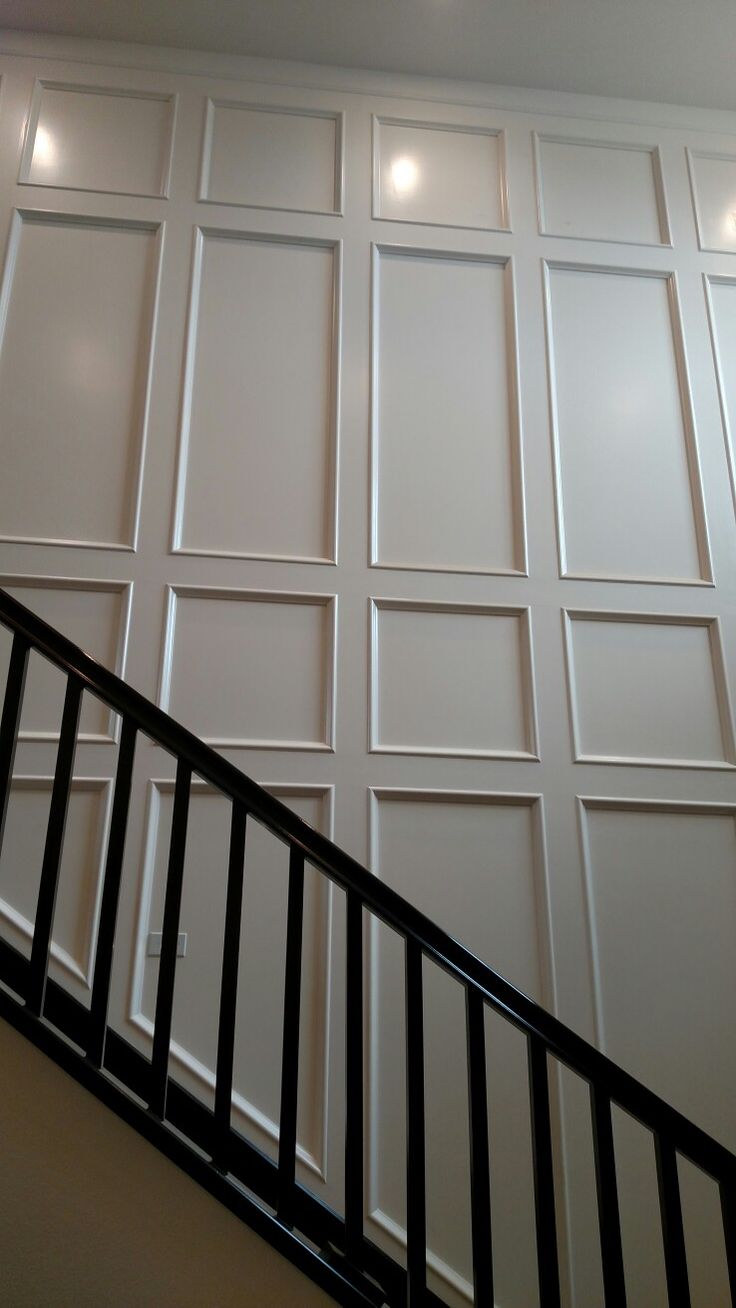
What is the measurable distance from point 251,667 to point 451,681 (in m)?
0.65

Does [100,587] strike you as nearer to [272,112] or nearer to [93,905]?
[93,905]

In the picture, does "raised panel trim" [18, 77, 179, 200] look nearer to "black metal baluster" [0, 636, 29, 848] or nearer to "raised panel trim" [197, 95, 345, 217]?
"raised panel trim" [197, 95, 345, 217]

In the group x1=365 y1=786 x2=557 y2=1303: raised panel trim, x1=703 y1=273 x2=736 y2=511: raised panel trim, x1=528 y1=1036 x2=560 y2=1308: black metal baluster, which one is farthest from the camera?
x1=703 y1=273 x2=736 y2=511: raised panel trim

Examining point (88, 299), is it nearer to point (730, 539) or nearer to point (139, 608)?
point (139, 608)

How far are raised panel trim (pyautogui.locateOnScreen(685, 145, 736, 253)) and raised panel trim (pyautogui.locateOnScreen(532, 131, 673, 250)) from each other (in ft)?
0.41

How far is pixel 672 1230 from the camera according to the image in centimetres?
142

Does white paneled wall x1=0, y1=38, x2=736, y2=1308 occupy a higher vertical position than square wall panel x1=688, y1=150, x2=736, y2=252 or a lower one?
lower

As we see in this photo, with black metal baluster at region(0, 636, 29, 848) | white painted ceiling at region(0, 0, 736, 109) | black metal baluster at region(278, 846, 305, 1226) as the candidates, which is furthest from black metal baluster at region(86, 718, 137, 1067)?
white painted ceiling at region(0, 0, 736, 109)

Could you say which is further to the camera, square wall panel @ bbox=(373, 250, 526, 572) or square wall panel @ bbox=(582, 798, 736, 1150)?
square wall panel @ bbox=(373, 250, 526, 572)

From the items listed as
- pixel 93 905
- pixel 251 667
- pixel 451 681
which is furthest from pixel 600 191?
pixel 93 905

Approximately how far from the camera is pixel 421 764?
2.94 metres

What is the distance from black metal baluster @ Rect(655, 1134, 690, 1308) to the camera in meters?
1.40

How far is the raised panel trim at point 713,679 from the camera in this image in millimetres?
3020

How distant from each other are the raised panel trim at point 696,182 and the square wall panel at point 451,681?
1812 mm
